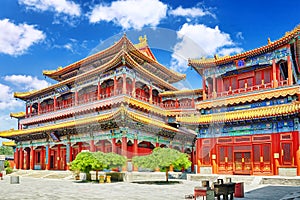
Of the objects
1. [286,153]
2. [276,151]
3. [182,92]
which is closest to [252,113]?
[276,151]

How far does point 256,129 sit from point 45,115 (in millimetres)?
23257

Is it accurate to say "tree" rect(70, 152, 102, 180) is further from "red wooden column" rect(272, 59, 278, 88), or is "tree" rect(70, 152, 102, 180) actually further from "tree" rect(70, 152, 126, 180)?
"red wooden column" rect(272, 59, 278, 88)

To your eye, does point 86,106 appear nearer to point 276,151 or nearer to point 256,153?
point 256,153

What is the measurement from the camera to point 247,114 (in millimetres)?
21000

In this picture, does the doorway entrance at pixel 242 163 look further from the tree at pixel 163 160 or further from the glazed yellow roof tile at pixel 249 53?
the glazed yellow roof tile at pixel 249 53

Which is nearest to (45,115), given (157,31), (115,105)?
(115,105)

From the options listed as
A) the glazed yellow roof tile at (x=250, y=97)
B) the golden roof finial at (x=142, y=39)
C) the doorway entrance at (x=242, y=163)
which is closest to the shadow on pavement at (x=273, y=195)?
the doorway entrance at (x=242, y=163)

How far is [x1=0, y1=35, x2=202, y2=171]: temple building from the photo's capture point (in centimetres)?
2623

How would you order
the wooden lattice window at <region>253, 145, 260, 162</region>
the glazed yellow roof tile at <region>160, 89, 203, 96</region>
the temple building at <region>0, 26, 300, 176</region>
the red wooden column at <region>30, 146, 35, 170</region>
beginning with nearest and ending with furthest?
the temple building at <region>0, 26, 300, 176</region> → the wooden lattice window at <region>253, 145, 260, 162</region> → the glazed yellow roof tile at <region>160, 89, 203, 96</region> → the red wooden column at <region>30, 146, 35, 170</region>

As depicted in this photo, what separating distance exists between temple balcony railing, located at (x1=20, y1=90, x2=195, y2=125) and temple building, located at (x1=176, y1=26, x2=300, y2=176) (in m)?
7.10

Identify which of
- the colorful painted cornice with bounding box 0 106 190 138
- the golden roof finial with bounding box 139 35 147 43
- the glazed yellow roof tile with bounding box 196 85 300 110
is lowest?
the colorful painted cornice with bounding box 0 106 190 138

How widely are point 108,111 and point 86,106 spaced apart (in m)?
2.98

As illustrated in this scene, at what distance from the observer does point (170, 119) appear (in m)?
31.7

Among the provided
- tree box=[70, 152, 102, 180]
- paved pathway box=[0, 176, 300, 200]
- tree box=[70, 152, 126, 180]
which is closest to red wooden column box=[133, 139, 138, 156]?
tree box=[70, 152, 126, 180]
